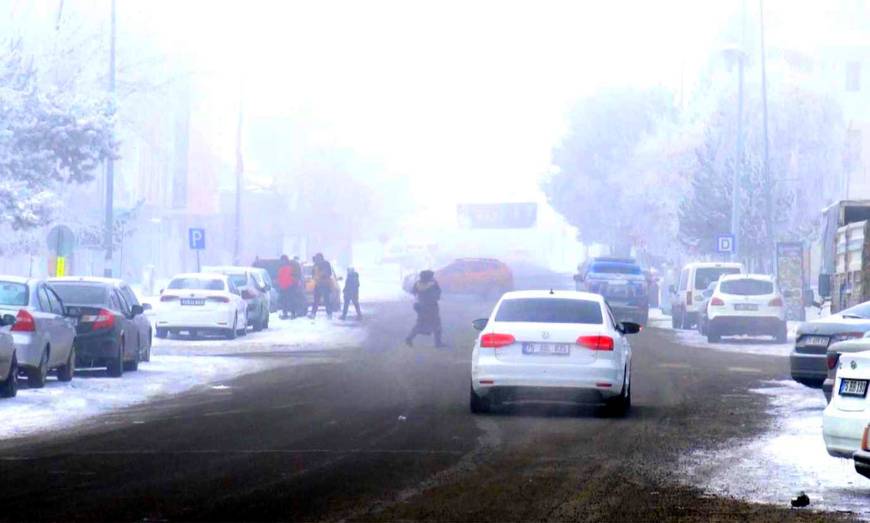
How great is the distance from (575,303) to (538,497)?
27.9ft

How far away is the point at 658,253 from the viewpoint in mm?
85688

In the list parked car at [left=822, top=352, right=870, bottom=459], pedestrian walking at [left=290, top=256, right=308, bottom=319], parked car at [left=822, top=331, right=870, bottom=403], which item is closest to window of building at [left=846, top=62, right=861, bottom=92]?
pedestrian walking at [left=290, top=256, right=308, bottom=319]

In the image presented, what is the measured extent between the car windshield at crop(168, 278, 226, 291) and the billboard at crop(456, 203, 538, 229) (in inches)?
3622

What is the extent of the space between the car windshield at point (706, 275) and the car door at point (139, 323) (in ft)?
67.4

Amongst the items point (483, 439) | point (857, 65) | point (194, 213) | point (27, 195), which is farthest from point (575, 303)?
point (857, 65)

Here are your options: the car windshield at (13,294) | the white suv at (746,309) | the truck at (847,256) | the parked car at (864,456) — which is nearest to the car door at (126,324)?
the car windshield at (13,294)

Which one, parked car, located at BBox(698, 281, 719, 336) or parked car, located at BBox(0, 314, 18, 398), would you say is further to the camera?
parked car, located at BBox(698, 281, 719, 336)

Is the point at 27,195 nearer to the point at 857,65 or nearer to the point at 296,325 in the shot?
the point at 296,325

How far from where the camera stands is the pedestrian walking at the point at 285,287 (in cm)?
Result: 5100

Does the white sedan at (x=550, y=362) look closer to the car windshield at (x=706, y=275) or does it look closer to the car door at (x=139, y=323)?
the car door at (x=139, y=323)

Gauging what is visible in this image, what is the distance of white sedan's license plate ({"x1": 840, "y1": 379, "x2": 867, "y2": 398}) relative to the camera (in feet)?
40.8

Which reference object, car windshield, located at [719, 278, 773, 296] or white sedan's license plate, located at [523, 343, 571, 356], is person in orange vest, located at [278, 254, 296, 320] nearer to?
car windshield, located at [719, 278, 773, 296]

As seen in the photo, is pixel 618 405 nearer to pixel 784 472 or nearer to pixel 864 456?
pixel 784 472

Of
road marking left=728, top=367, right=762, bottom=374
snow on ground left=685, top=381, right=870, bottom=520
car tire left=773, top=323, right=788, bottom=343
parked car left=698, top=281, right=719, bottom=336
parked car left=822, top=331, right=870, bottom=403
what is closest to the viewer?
snow on ground left=685, top=381, right=870, bottom=520
